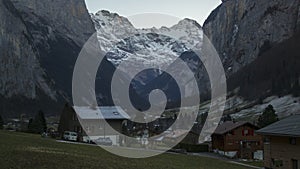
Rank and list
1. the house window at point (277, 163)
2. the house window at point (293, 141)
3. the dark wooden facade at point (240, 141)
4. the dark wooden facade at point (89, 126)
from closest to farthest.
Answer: the house window at point (293, 141) → the house window at point (277, 163) → the dark wooden facade at point (240, 141) → the dark wooden facade at point (89, 126)

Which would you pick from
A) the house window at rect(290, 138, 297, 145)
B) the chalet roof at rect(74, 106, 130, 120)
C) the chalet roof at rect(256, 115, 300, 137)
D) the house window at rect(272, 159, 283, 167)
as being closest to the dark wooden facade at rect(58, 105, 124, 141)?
the chalet roof at rect(74, 106, 130, 120)

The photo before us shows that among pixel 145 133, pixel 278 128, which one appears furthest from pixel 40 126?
pixel 278 128

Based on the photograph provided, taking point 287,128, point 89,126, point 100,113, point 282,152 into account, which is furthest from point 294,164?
point 100,113

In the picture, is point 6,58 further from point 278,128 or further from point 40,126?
point 278,128

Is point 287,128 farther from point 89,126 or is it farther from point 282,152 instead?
point 89,126

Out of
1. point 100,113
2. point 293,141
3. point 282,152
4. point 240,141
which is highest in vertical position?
point 100,113

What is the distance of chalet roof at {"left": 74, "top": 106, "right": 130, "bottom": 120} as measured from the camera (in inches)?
2667

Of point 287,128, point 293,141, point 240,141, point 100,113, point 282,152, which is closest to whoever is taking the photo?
point 293,141

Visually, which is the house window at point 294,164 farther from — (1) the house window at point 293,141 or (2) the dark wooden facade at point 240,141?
(2) the dark wooden facade at point 240,141

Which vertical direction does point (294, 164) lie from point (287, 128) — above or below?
below

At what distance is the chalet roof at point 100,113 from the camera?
67.8 m

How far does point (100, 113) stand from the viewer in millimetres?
69125

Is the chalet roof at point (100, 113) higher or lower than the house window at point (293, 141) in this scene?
higher

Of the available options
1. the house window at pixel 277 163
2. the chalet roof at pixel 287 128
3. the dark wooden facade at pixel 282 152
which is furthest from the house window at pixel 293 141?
the house window at pixel 277 163
